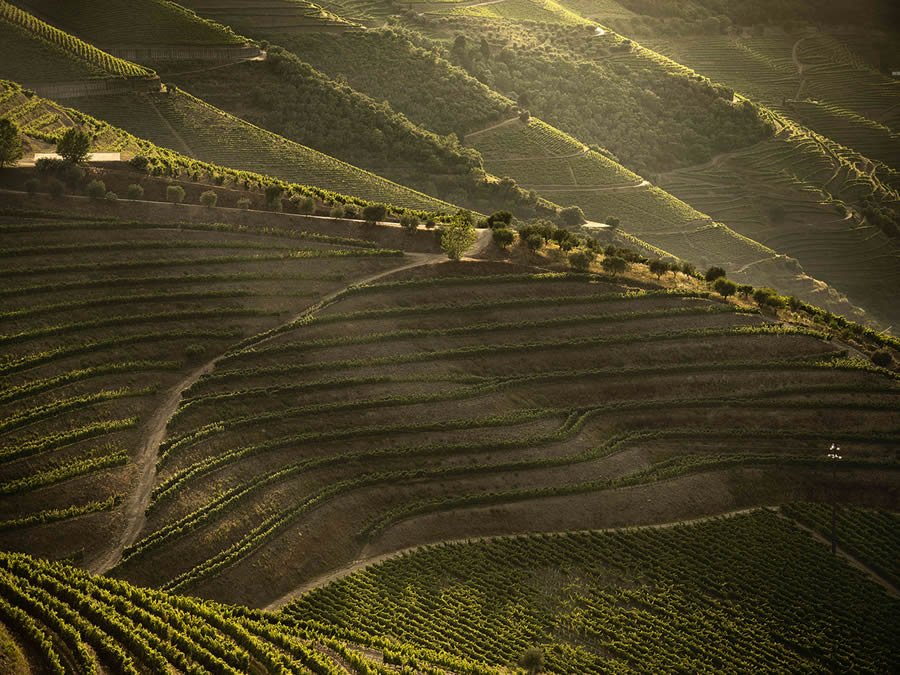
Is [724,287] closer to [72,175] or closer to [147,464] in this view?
[147,464]

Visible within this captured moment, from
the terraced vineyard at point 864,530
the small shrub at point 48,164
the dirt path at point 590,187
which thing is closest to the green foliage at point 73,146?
the small shrub at point 48,164

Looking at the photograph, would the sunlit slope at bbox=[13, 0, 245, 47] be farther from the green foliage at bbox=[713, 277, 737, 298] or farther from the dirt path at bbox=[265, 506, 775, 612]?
the dirt path at bbox=[265, 506, 775, 612]

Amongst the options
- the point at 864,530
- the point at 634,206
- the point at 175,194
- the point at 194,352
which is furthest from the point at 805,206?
the point at 194,352

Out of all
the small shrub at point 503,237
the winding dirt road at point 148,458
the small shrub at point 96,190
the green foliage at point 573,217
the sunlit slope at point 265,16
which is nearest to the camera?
the winding dirt road at point 148,458

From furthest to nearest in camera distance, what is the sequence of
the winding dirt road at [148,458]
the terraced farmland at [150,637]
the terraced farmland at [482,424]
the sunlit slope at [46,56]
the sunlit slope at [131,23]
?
the sunlit slope at [131,23], the sunlit slope at [46,56], the terraced farmland at [482,424], the winding dirt road at [148,458], the terraced farmland at [150,637]

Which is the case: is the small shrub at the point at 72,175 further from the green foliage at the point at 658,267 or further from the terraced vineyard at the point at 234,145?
the green foliage at the point at 658,267

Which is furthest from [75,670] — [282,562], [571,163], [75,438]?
[571,163]
